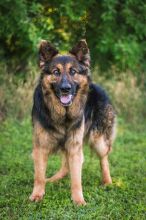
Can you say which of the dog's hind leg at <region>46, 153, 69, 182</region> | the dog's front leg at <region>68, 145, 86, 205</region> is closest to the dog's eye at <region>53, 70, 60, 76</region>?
the dog's front leg at <region>68, 145, 86, 205</region>

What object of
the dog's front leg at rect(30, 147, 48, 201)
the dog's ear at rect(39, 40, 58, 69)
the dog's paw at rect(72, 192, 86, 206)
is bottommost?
the dog's paw at rect(72, 192, 86, 206)

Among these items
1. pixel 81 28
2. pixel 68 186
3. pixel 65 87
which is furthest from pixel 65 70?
pixel 81 28

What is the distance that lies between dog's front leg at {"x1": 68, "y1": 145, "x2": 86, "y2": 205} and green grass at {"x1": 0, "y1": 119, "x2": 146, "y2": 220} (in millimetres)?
106

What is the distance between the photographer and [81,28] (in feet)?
44.1


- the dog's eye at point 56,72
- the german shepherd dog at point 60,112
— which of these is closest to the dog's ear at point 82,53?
the german shepherd dog at point 60,112

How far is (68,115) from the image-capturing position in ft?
22.6

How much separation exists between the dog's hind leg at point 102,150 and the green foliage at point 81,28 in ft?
14.0

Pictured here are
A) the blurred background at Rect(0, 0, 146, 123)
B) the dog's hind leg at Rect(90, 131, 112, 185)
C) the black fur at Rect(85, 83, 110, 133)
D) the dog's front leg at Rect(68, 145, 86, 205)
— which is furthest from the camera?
the blurred background at Rect(0, 0, 146, 123)

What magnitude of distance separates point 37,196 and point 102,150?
1.46 m

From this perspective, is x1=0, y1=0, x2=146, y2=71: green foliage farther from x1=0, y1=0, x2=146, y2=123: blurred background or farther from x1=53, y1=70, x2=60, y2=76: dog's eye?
x1=53, y1=70, x2=60, y2=76: dog's eye

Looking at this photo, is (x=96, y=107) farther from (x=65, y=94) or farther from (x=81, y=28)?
(x=81, y=28)

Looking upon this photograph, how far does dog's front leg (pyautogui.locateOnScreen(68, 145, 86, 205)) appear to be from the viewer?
6.78 metres

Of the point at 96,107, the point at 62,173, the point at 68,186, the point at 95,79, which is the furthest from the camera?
the point at 95,79

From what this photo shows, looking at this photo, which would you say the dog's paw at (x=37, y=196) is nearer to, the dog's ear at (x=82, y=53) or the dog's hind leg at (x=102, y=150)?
the dog's hind leg at (x=102, y=150)
